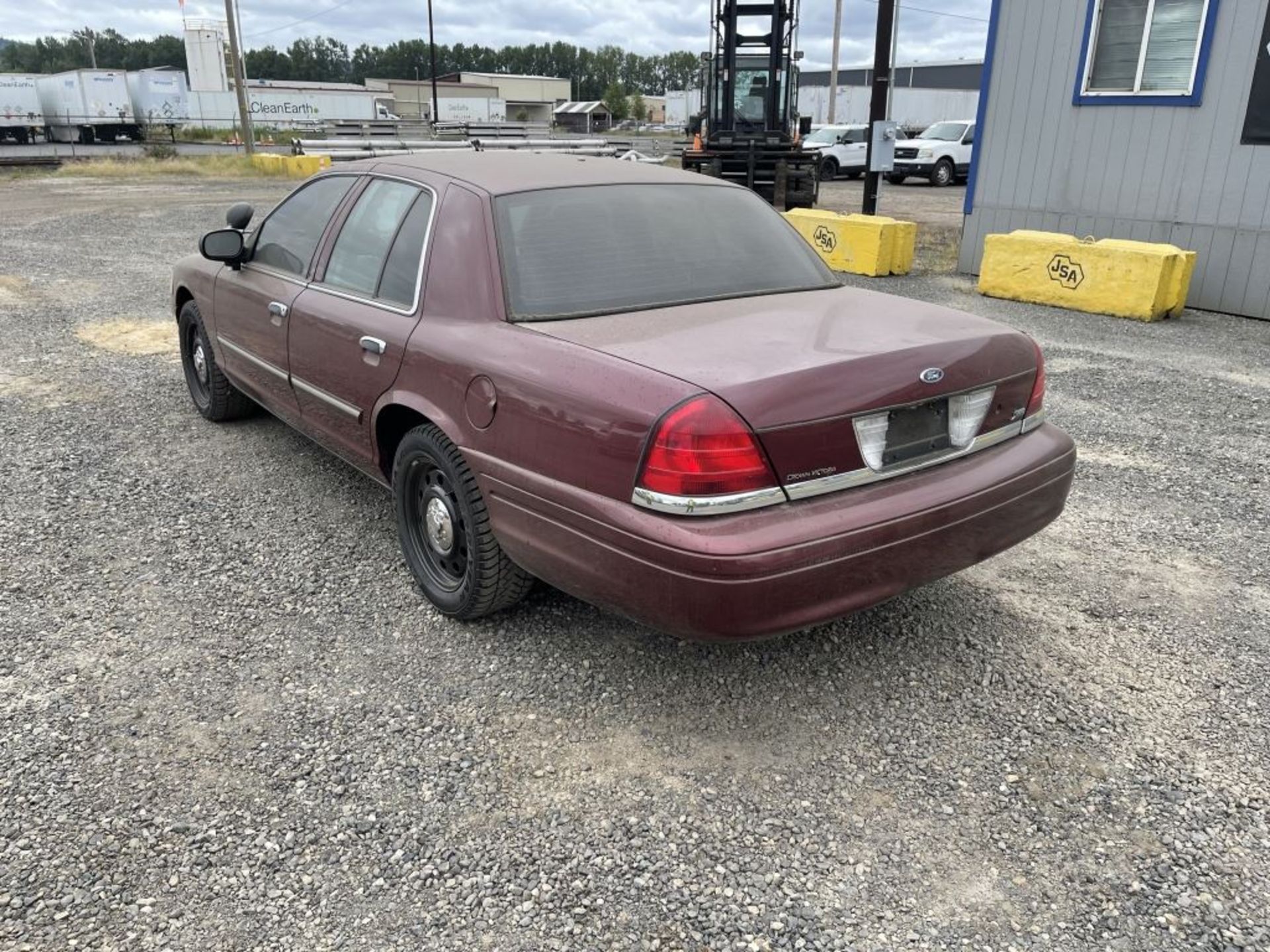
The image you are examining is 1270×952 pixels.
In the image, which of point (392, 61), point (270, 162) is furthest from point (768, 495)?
point (392, 61)

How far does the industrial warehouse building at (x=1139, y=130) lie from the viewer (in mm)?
8828

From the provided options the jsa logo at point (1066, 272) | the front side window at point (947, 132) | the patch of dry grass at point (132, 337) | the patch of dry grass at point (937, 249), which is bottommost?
the patch of dry grass at point (132, 337)

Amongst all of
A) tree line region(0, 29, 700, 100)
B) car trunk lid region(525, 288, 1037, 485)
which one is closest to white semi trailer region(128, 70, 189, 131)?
car trunk lid region(525, 288, 1037, 485)

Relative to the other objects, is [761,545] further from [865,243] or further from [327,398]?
[865,243]

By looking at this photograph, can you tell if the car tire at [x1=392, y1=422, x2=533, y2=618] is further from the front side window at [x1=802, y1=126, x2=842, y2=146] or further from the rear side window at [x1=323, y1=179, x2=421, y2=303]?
the front side window at [x1=802, y1=126, x2=842, y2=146]

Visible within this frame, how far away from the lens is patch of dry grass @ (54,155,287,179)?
26416 mm

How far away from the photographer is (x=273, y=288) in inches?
172

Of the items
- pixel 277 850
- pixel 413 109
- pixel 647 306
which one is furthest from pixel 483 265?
pixel 413 109

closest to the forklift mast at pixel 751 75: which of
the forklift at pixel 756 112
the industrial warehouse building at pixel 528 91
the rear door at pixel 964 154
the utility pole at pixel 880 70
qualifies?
the forklift at pixel 756 112

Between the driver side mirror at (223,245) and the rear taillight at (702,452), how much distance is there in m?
3.04

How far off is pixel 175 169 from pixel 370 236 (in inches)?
1079

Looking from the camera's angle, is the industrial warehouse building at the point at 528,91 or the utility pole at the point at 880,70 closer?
the utility pole at the point at 880,70

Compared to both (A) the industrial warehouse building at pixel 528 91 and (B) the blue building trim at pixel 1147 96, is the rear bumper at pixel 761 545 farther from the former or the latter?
(A) the industrial warehouse building at pixel 528 91

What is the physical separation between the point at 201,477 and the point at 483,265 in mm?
2498
